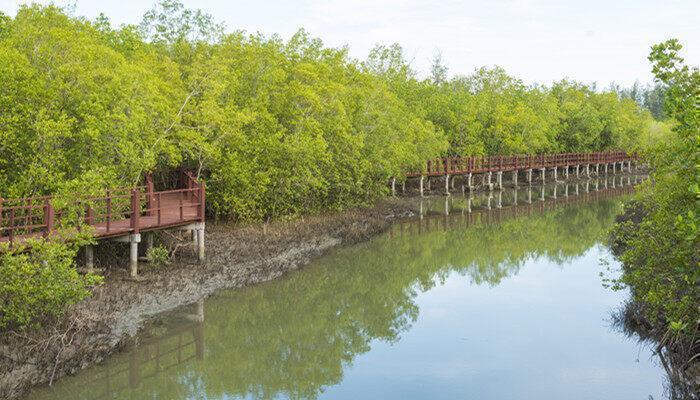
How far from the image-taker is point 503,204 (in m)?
47.2

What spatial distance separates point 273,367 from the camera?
1482 centimetres

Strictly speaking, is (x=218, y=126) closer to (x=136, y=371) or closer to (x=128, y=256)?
(x=128, y=256)

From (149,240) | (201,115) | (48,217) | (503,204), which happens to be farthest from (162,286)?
(503,204)

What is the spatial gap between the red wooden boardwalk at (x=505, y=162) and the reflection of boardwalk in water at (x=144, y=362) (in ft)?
101

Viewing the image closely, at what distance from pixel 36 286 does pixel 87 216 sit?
530cm

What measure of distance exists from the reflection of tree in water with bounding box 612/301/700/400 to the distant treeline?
1350cm

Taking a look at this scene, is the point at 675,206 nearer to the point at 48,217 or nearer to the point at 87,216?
the point at 48,217

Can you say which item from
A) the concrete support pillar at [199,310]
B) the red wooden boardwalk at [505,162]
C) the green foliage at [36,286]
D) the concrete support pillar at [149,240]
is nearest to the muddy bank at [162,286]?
the concrete support pillar at [199,310]

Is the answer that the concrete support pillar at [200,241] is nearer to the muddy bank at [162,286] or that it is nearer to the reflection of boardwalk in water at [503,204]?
the muddy bank at [162,286]

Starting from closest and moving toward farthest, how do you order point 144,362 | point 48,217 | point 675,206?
point 675,206 < point 144,362 < point 48,217

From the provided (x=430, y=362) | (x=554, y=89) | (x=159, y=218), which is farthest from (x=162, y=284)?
(x=554, y=89)

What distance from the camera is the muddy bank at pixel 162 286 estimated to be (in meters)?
12.6

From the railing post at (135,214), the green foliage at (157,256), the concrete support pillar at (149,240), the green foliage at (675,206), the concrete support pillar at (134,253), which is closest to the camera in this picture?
the green foliage at (675,206)

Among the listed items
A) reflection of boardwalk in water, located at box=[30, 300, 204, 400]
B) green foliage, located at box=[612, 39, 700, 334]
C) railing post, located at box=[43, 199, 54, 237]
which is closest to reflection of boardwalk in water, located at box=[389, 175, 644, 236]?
reflection of boardwalk in water, located at box=[30, 300, 204, 400]
